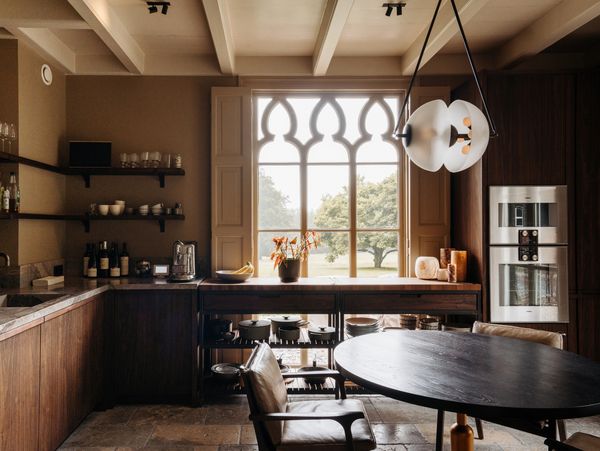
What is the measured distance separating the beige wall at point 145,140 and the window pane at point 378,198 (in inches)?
58.1

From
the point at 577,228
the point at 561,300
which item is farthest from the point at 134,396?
the point at 577,228

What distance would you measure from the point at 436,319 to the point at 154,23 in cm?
338

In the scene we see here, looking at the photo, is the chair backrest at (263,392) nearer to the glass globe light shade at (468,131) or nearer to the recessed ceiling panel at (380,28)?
the glass globe light shade at (468,131)

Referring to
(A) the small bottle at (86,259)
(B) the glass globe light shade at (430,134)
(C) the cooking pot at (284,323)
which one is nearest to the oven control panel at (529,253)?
(C) the cooking pot at (284,323)

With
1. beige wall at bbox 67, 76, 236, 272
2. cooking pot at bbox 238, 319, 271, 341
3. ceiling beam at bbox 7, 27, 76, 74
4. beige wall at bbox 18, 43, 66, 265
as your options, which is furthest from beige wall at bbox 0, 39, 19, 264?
cooking pot at bbox 238, 319, 271, 341

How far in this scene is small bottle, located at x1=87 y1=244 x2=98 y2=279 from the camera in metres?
3.68

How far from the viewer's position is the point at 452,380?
1.72 meters

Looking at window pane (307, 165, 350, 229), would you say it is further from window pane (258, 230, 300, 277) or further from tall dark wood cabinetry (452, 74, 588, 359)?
tall dark wood cabinetry (452, 74, 588, 359)

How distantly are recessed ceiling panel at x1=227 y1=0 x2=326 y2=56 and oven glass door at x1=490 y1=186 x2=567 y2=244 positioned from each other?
1.97 m

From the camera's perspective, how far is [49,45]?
3414mm

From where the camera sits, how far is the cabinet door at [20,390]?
207 cm

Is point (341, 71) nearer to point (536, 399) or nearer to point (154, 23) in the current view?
point (154, 23)

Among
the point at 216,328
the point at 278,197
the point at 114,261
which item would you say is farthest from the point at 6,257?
the point at 278,197

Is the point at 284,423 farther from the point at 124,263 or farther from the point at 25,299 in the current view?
the point at 124,263
